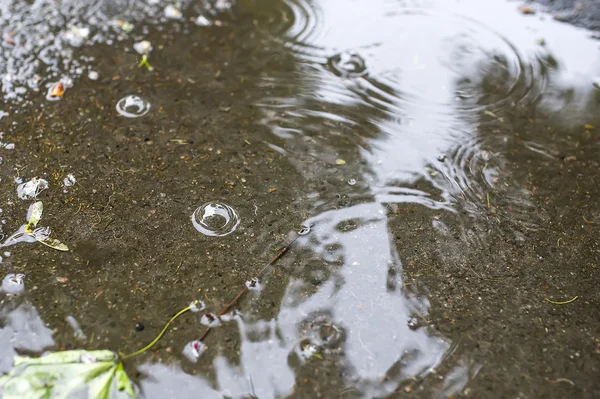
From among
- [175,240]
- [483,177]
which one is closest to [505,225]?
[483,177]

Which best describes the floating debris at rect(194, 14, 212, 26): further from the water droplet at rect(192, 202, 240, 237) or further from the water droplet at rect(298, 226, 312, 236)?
the water droplet at rect(298, 226, 312, 236)

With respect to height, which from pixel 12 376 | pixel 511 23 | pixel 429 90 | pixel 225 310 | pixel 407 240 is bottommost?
pixel 12 376

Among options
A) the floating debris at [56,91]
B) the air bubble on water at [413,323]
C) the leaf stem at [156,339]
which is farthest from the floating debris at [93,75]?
the air bubble on water at [413,323]

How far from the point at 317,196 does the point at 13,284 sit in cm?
134

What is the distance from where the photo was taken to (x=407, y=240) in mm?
2135

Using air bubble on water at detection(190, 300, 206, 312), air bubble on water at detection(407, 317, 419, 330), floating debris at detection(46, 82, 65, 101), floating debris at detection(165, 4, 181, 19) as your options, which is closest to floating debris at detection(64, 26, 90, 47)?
floating debris at detection(46, 82, 65, 101)

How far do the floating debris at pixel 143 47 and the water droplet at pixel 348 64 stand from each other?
46.0 inches

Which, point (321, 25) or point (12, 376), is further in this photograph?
point (321, 25)

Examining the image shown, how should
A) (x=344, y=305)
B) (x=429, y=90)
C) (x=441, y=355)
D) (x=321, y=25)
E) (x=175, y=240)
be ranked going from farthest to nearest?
1. (x=321, y=25)
2. (x=429, y=90)
3. (x=175, y=240)
4. (x=344, y=305)
5. (x=441, y=355)

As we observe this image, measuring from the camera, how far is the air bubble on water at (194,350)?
5.70 feet

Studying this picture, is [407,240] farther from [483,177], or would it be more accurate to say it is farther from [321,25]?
[321,25]

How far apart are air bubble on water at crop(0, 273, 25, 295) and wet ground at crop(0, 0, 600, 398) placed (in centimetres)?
4

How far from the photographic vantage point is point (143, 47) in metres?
3.08

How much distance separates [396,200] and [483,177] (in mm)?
494
